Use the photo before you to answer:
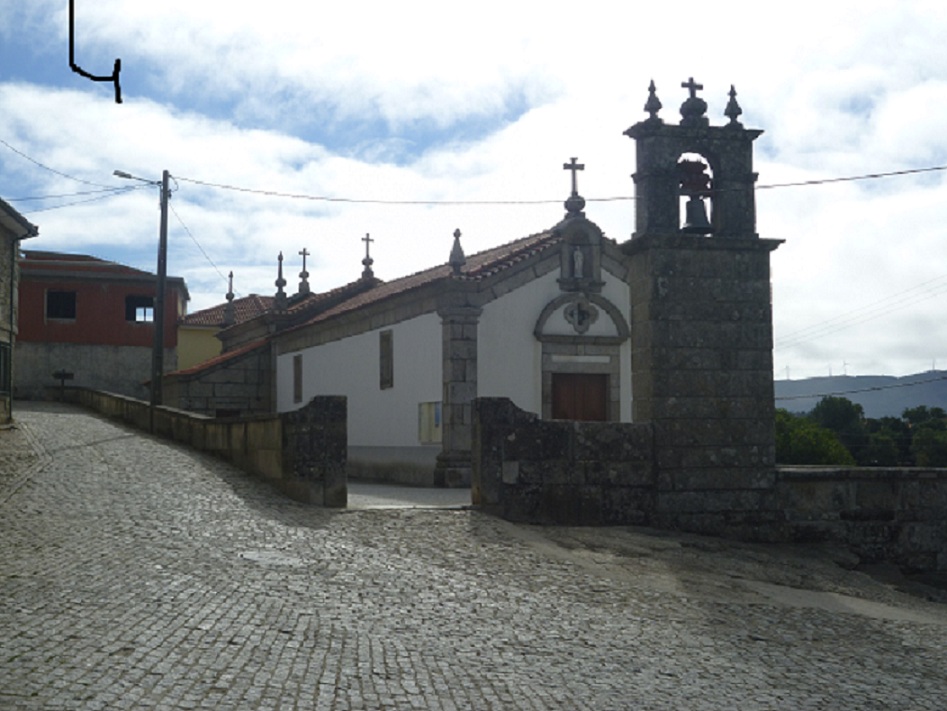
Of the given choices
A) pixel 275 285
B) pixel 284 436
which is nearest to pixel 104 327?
pixel 275 285

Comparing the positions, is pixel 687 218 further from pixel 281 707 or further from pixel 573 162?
pixel 281 707

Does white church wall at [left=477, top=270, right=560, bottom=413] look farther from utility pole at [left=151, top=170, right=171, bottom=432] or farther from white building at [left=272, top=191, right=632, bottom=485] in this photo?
utility pole at [left=151, top=170, right=171, bottom=432]

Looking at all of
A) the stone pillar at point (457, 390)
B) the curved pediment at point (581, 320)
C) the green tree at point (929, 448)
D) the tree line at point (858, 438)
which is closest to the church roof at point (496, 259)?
the stone pillar at point (457, 390)

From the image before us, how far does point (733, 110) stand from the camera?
14.0 metres

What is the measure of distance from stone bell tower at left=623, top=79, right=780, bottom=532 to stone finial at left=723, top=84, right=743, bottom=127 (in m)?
0.17

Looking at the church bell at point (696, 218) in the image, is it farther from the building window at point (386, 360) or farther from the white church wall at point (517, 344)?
the building window at point (386, 360)

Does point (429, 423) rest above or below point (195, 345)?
below

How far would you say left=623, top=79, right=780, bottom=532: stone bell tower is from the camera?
1325cm

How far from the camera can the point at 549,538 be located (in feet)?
39.2

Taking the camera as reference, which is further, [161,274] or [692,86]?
[161,274]

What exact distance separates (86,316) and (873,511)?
108 feet

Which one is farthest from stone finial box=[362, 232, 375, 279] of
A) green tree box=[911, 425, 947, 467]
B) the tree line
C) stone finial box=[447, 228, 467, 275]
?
green tree box=[911, 425, 947, 467]

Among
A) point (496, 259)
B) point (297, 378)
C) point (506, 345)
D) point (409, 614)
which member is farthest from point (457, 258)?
point (409, 614)

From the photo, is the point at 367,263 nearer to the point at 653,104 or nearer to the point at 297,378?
the point at 297,378
